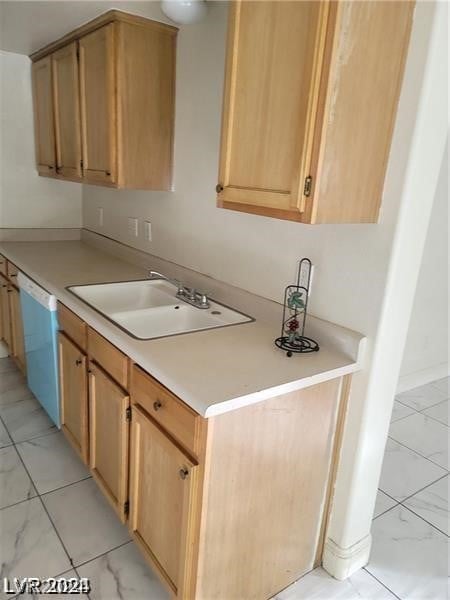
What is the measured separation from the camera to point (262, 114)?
4.23 ft

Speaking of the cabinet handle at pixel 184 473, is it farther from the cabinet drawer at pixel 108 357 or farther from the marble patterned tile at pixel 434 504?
the marble patterned tile at pixel 434 504

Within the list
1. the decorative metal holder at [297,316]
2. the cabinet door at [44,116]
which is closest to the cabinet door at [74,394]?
the decorative metal holder at [297,316]

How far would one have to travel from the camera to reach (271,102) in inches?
49.6

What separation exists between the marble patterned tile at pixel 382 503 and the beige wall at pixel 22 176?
2.75 meters

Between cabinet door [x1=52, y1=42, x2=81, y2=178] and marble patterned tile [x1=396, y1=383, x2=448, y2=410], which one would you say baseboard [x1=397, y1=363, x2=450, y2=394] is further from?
cabinet door [x1=52, y1=42, x2=81, y2=178]

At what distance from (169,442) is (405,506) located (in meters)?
1.41

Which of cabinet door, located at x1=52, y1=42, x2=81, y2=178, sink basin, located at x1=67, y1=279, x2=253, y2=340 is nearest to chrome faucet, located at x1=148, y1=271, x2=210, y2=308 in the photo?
sink basin, located at x1=67, y1=279, x2=253, y2=340

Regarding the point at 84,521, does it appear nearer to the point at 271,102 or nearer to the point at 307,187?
the point at 307,187

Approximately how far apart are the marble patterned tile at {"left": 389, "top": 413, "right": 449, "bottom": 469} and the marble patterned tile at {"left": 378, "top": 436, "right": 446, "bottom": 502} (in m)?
0.07

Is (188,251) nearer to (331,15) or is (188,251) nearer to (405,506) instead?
Result: (331,15)

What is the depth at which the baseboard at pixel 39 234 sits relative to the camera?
3.13m

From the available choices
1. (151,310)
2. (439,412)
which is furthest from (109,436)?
(439,412)

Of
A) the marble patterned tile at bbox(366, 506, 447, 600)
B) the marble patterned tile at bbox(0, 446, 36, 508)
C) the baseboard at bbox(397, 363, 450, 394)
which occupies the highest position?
the baseboard at bbox(397, 363, 450, 394)

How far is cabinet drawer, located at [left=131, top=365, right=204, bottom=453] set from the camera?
120cm
